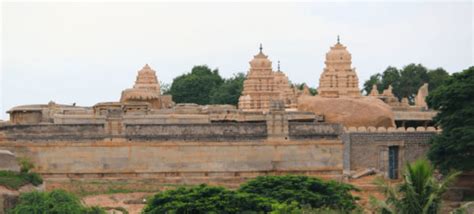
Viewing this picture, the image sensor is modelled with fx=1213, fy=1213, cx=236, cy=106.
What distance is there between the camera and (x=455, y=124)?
48.8m

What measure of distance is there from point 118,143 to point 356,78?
71.0ft

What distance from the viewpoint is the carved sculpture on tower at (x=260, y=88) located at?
6812cm

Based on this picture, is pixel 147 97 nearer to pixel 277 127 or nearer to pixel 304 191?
pixel 277 127

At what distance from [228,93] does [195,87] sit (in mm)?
3905

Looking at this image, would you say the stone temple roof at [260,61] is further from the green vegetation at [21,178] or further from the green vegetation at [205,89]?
the green vegetation at [21,178]

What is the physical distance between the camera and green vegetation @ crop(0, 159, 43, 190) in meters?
41.4

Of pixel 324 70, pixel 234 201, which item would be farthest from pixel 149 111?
pixel 324 70

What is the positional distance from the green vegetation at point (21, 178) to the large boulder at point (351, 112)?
14.3 m

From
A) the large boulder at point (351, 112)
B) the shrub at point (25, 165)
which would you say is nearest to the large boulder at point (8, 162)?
the shrub at point (25, 165)

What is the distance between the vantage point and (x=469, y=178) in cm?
4912

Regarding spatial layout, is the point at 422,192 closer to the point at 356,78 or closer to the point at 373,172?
the point at 373,172

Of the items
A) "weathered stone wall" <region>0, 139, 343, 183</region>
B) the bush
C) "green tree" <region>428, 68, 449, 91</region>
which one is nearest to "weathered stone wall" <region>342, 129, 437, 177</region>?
"weathered stone wall" <region>0, 139, 343, 183</region>

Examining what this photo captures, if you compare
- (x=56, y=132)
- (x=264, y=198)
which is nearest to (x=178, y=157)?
(x=56, y=132)

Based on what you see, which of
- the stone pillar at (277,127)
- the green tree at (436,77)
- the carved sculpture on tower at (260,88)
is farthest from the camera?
the green tree at (436,77)
